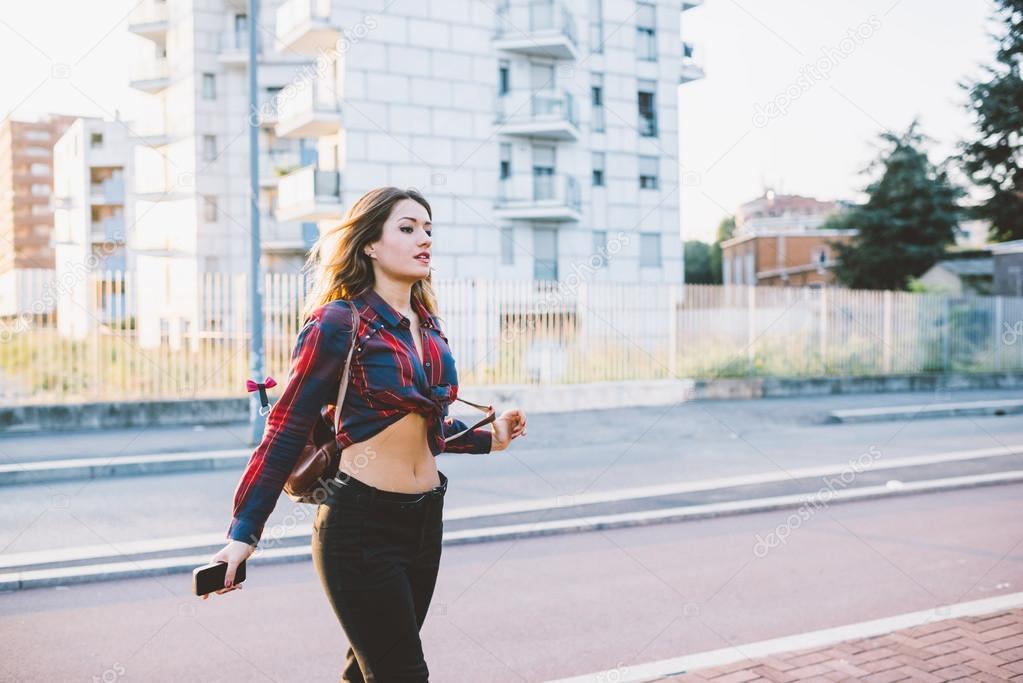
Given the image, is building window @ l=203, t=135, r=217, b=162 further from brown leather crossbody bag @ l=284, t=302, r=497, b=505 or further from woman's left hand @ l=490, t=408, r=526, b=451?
brown leather crossbody bag @ l=284, t=302, r=497, b=505

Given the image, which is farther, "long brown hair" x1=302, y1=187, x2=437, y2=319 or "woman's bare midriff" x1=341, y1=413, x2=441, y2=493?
"long brown hair" x1=302, y1=187, x2=437, y2=319

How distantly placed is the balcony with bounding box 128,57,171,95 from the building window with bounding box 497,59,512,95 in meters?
17.8

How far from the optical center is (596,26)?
37.8m

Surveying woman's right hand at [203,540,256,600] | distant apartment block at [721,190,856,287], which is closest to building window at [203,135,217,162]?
distant apartment block at [721,190,856,287]

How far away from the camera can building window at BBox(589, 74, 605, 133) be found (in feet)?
123

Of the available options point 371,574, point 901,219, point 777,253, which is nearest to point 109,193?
point 901,219

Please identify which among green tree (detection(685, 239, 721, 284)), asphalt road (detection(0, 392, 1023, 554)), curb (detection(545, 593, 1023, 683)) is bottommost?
asphalt road (detection(0, 392, 1023, 554))

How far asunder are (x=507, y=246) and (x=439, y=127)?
5.10m

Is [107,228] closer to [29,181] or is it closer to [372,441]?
[372,441]

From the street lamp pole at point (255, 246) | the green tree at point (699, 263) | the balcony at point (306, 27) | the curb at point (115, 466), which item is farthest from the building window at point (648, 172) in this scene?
the curb at point (115, 466)

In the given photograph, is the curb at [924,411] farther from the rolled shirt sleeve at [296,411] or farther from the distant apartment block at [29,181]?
the distant apartment block at [29,181]

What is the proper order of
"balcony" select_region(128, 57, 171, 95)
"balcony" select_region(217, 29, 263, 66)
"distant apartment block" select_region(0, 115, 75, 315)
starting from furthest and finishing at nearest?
1. "distant apartment block" select_region(0, 115, 75, 315)
2. "balcony" select_region(128, 57, 171, 95)
3. "balcony" select_region(217, 29, 263, 66)

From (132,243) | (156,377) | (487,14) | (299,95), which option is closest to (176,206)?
(132,243)

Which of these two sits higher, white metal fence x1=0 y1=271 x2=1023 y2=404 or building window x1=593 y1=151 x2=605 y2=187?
building window x1=593 y1=151 x2=605 y2=187
